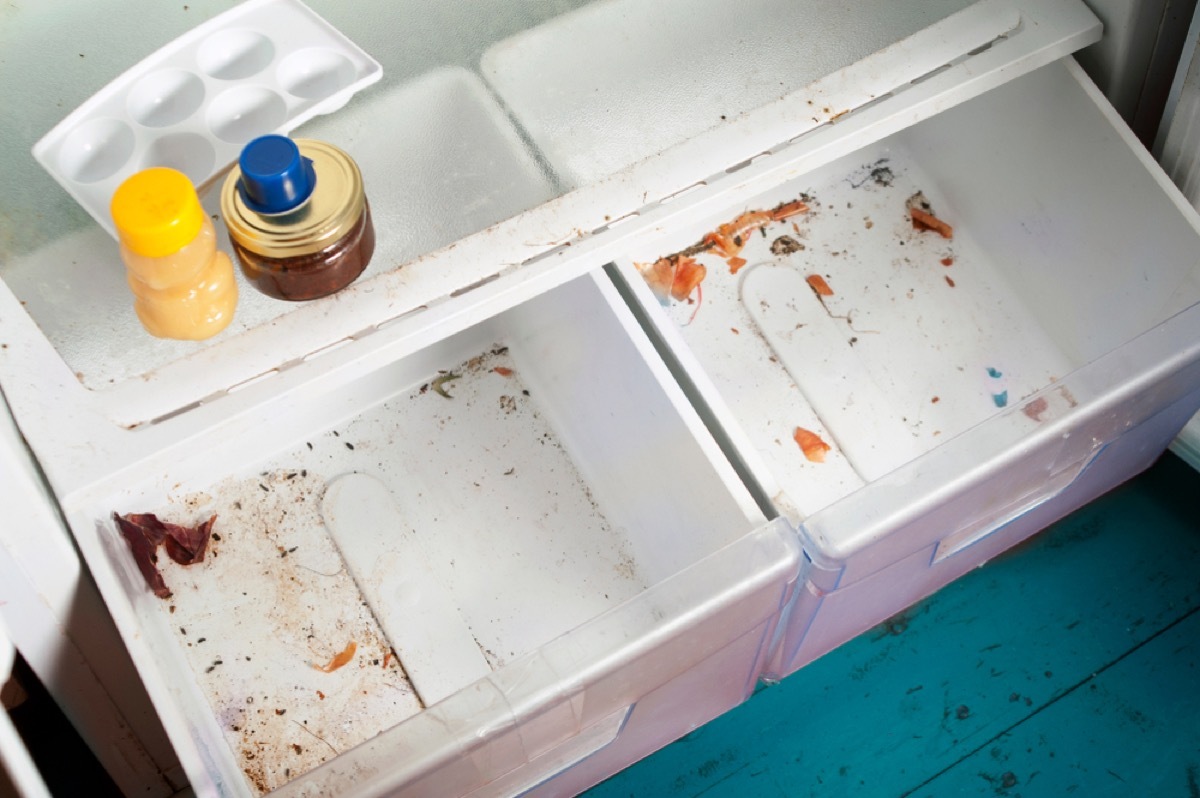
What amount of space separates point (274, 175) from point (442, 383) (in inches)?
18.0

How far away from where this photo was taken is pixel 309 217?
83 centimetres

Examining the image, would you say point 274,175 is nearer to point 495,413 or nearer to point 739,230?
point 495,413

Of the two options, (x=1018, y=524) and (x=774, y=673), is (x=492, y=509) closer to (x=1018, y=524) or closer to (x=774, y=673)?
(x=774, y=673)

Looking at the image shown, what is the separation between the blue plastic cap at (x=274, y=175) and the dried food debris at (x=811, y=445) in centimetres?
60

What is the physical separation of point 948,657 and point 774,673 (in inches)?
8.5

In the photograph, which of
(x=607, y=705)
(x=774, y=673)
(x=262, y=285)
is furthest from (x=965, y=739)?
Answer: (x=262, y=285)

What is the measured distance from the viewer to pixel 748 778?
1.23 meters

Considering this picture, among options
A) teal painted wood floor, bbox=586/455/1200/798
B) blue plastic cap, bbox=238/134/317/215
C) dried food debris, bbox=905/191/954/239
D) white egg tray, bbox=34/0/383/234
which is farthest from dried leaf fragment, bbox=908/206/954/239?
blue plastic cap, bbox=238/134/317/215

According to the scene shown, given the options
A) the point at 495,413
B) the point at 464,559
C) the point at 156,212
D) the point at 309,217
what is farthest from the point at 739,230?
the point at 156,212

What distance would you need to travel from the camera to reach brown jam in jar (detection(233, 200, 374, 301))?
84cm

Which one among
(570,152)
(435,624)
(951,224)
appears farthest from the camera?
(951,224)

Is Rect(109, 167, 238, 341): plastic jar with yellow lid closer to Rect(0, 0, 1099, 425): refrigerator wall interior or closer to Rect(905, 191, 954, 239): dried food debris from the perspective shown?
Rect(0, 0, 1099, 425): refrigerator wall interior

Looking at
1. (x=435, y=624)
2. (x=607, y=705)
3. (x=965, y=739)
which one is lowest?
(x=965, y=739)

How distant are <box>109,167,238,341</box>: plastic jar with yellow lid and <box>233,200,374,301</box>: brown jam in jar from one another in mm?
27
